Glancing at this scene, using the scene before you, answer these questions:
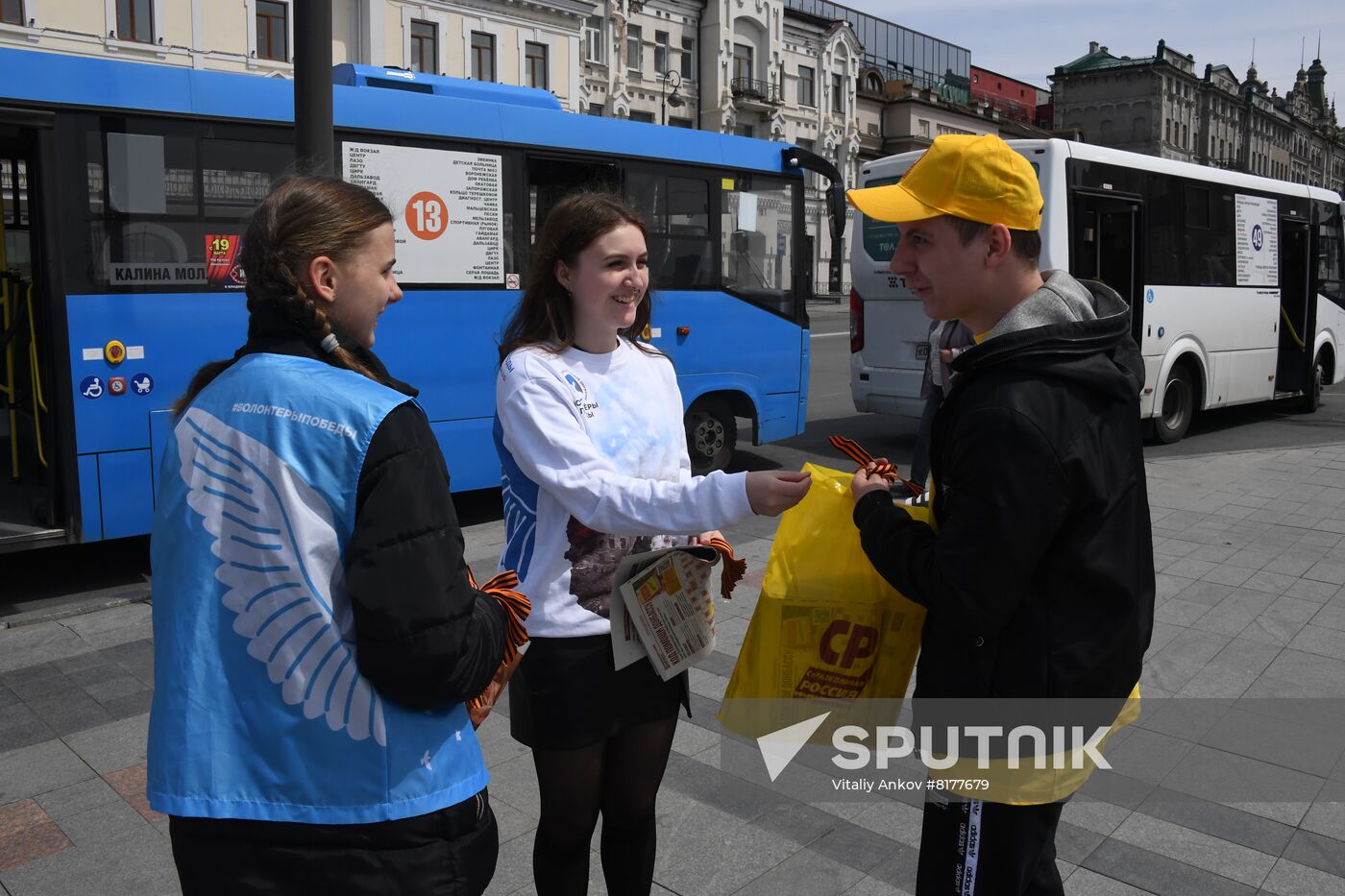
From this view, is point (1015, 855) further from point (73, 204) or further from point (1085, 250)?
point (1085, 250)

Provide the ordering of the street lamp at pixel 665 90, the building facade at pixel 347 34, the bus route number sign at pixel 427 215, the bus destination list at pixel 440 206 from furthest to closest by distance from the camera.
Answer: the street lamp at pixel 665 90 → the building facade at pixel 347 34 → the bus route number sign at pixel 427 215 → the bus destination list at pixel 440 206

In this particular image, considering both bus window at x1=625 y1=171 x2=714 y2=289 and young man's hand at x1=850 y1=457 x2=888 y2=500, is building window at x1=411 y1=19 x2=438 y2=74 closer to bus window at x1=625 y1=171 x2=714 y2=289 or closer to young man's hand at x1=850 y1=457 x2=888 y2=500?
bus window at x1=625 y1=171 x2=714 y2=289

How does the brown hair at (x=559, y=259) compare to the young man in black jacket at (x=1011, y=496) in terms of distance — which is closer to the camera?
the young man in black jacket at (x=1011, y=496)

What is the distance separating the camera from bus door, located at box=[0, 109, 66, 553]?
6367 mm

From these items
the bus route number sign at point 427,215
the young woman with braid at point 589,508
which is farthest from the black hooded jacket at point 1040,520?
the bus route number sign at point 427,215

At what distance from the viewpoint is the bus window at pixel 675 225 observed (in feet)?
30.3

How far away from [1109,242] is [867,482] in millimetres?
9987

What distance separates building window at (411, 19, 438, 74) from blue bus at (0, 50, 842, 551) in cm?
3147

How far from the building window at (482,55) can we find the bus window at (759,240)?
103ft

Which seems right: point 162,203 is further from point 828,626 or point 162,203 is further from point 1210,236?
point 1210,236

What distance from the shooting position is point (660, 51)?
5066 cm

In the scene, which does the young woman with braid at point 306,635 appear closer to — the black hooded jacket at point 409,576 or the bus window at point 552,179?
the black hooded jacket at point 409,576

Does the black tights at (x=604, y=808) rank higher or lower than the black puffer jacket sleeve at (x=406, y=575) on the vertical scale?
lower

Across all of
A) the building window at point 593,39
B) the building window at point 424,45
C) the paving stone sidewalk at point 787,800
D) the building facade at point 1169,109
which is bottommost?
the paving stone sidewalk at point 787,800
